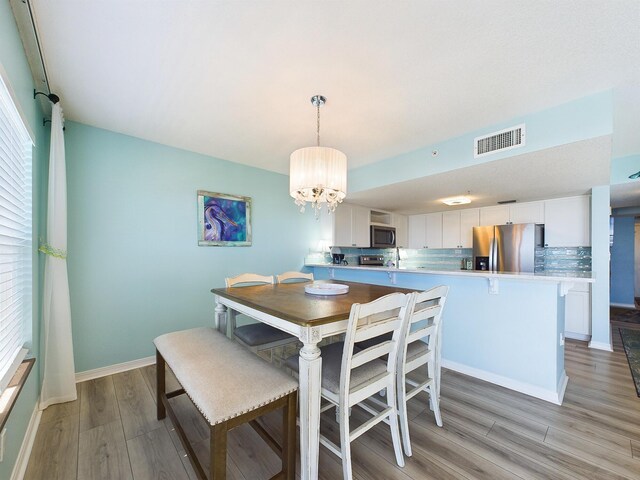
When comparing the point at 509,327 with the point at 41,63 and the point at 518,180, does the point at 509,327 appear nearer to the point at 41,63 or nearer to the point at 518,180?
the point at 518,180

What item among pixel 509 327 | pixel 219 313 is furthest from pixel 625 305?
pixel 219 313

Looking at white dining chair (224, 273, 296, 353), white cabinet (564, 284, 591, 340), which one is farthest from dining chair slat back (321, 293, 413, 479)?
white cabinet (564, 284, 591, 340)

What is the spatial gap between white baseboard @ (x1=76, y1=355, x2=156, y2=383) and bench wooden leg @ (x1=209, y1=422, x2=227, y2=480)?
7.04 feet

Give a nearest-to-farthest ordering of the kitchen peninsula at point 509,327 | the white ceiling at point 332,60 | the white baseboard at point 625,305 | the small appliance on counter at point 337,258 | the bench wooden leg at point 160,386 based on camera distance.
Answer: the white ceiling at point 332,60 → the bench wooden leg at point 160,386 → the kitchen peninsula at point 509,327 → the small appliance on counter at point 337,258 → the white baseboard at point 625,305

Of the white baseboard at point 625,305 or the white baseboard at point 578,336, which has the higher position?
the white baseboard at point 578,336

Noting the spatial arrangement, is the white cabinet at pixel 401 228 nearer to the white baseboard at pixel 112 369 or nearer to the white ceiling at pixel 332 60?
the white ceiling at pixel 332 60

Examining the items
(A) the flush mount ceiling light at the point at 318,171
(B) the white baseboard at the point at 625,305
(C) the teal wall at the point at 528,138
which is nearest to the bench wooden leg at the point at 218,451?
(A) the flush mount ceiling light at the point at 318,171

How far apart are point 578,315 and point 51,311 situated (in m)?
5.72

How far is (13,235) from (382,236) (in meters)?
4.56

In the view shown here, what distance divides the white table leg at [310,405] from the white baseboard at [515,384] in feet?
6.23

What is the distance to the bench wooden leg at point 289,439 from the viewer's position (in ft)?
4.11

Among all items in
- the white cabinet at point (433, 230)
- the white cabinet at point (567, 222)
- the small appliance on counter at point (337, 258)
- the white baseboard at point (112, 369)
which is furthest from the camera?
the white cabinet at point (433, 230)

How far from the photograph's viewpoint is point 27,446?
153 centimetres

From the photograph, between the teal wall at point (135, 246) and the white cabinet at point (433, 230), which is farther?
the white cabinet at point (433, 230)
